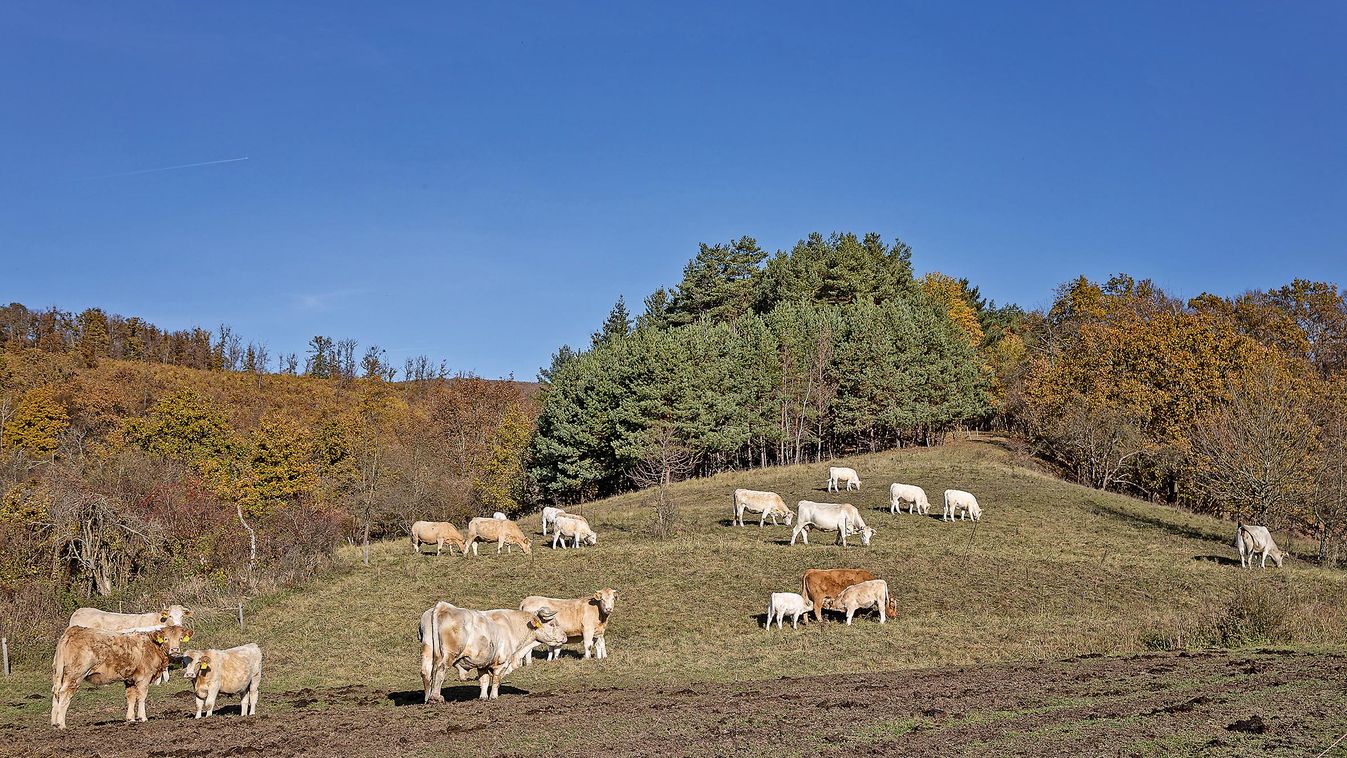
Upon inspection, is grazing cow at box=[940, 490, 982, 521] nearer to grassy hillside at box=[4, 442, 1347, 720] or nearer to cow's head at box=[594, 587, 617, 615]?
grassy hillside at box=[4, 442, 1347, 720]

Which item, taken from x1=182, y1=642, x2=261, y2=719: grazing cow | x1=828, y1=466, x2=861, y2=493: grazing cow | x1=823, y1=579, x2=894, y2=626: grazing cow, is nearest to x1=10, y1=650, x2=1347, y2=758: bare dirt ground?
x1=182, y1=642, x2=261, y2=719: grazing cow

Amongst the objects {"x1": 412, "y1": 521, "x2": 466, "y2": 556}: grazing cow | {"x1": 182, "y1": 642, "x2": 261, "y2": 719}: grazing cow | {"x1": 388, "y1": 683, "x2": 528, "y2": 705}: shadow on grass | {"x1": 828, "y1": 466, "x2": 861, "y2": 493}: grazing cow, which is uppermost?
{"x1": 828, "y1": 466, "x2": 861, "y2": 493}: grazing cow

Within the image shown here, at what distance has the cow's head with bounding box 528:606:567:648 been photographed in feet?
57.8

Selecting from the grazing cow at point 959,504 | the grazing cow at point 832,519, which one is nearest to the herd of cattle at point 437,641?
the grazing cow at point 832,519

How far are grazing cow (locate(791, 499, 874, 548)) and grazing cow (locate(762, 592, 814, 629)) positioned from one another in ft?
32.5

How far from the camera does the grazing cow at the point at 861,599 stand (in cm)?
2344

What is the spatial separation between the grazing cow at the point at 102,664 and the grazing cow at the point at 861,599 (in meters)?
15.3

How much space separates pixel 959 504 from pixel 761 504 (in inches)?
341

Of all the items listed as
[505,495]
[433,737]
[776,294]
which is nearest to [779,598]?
[433,737]

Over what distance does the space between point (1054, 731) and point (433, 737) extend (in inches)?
299

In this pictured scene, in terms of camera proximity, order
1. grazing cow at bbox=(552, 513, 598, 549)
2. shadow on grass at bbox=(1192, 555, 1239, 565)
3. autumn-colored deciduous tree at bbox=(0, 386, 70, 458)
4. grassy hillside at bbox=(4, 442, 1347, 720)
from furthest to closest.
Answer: autumn-colored deciduous tree at bbox=(0, 386, 70, 458) → grazing cow at bbox=(552, 513, 598, 549) → shadow on grass at bbox=(1192, 555, 1239, 565) → grassy hillside at bbox=(4, 442, 1347, 720)

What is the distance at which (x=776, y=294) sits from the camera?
304ft

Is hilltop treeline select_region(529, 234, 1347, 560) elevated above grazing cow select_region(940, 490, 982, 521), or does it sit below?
above

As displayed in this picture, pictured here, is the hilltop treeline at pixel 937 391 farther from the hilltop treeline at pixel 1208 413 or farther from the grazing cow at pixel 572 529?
the grazing cow at pixel 572 529
